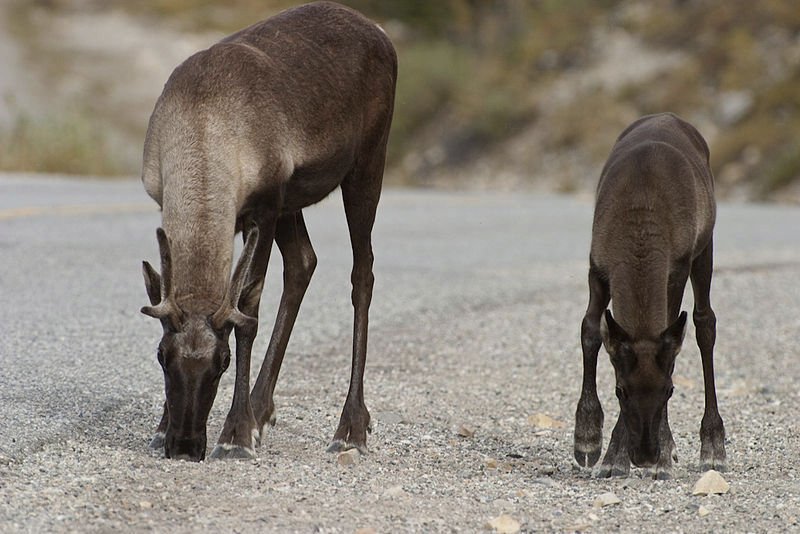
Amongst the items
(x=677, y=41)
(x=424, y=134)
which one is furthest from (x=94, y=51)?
(x=677, y=41)

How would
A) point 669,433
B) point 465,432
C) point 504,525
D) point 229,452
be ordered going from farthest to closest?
point 465,432
point 669,433
point 229,452
point 504,525

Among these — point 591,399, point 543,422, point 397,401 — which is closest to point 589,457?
point 591,399

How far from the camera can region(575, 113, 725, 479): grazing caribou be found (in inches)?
240

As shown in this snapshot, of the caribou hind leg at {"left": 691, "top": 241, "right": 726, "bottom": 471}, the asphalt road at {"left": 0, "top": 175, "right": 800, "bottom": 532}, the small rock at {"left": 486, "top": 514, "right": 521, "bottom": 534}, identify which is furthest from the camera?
the caribou hind leg at {"left": 691, "top": 241, "right": 726, "bottom": 471}

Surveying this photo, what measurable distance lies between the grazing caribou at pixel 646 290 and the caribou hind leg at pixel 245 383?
1.60 meters

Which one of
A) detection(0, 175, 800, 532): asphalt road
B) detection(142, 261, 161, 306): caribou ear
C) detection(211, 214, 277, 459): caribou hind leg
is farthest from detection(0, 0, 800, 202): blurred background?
detection(142, 261, 161, 306): caribou ear

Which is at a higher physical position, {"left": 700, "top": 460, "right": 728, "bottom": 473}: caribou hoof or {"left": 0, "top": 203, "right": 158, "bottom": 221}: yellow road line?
{"left": 0, "top": 203, "right": 158, "bottom": 221}: yellow road line

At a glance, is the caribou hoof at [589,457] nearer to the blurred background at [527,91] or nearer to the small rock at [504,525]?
the small rock at [504,525]

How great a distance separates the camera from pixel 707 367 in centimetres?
700

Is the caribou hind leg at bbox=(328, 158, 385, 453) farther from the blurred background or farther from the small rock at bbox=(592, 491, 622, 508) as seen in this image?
the blurred background

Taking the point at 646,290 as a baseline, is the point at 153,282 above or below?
below

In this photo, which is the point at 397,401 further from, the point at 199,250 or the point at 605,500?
the point at 199,250

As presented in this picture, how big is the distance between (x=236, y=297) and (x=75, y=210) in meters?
12.1

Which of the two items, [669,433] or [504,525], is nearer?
[504,525]
